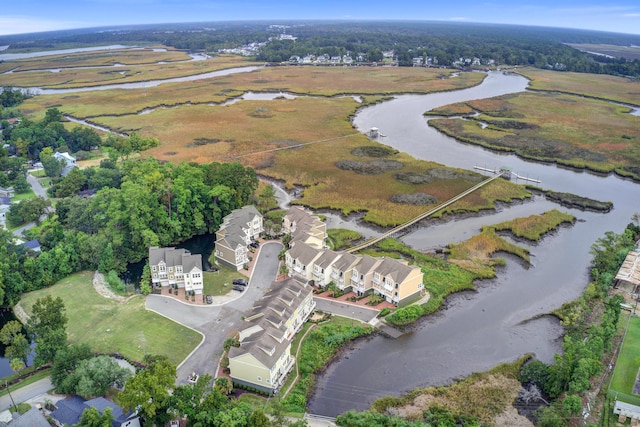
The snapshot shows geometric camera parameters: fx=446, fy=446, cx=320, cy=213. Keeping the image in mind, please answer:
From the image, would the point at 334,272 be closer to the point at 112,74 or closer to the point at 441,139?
the point at 441,139

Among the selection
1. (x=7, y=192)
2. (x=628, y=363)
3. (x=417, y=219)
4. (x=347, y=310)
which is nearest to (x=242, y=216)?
(x=347, y=310)

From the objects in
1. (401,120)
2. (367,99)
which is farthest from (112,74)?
(401,120)

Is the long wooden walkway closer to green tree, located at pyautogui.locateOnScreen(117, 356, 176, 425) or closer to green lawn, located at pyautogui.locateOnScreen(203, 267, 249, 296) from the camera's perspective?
green lawn, located at pyautogui.locateOnScreen(203, 267, 249, 296)

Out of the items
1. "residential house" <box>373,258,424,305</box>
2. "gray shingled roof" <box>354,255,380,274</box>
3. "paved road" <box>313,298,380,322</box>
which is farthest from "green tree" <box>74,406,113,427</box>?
"residential house" <box>373,258,424,305</box>

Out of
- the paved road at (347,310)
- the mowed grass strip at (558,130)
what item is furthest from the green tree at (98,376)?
the mowed grass strip at (558,130)

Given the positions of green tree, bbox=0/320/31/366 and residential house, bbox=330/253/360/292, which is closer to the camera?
green tree, bbox=0/320/31/366

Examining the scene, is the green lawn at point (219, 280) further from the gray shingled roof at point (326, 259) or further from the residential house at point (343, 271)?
the residential house at point (343, 271)
